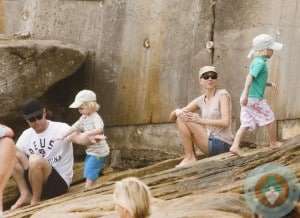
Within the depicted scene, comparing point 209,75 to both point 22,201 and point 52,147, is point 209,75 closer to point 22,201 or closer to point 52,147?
point 52,147

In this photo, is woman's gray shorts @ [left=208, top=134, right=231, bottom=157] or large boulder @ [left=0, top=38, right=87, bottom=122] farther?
large boulder @ [left=0, top=38, right=87, bottom=122]

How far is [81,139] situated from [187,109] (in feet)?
3.72

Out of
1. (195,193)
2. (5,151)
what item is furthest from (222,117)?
(5,151)

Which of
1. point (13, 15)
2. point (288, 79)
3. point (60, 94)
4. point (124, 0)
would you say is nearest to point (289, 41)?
point (288, 79)

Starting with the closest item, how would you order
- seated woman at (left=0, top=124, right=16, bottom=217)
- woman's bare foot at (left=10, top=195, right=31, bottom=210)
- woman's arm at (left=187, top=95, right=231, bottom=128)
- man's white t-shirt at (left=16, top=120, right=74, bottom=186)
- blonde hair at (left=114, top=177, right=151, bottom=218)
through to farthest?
blonde hair at (left=114, top=177, right=151, bottom=218) → seated woman at (left=0, top=124, right=16, bottom=217) → woman's arm at (left=187, top=95, right=231, bottom=128) → woman's bare foot at (left=10, top=195, right=31, bottom=210) → man's white t-shirt at (left=16, top=120, right=74, bottom=186)

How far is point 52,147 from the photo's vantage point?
30.5ft

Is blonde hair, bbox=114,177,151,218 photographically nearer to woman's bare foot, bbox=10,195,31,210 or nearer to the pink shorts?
the pink shorts

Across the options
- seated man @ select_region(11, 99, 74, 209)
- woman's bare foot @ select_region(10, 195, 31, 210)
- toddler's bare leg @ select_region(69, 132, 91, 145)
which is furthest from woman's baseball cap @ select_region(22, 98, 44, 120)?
woman's bare foot @ select_region(10, 195, 31, 210)

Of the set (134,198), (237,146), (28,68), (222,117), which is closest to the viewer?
(134,198)

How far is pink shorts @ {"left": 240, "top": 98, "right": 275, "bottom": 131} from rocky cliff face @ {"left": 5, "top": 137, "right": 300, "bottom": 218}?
314mm

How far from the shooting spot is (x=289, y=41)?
32.8 ft

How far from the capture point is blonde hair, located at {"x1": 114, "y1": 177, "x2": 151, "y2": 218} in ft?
16.4

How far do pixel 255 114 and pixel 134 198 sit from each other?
3.74 meters

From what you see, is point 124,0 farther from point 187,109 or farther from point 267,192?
point 267,192
